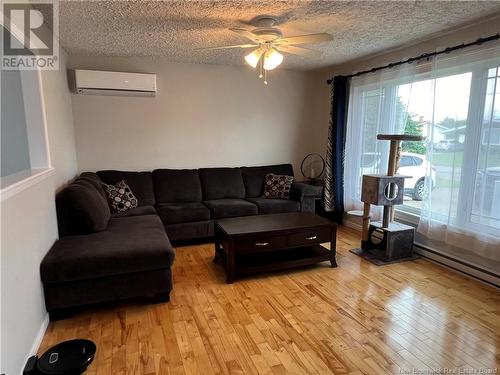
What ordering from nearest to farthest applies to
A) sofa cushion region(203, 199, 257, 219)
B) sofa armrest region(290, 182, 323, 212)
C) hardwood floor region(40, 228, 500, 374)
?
hardwood floor region(40, 228, 500, 374) → sofa cushion region(203, 199, 257, 219) → sofa armrest region(290, 182, 323, 212)

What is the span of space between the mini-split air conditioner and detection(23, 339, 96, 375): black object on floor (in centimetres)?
292

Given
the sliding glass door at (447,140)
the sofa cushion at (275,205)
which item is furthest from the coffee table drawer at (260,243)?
the sliding glass door at (447,140)

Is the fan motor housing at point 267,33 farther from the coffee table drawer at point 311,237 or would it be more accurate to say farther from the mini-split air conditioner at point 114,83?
the mini-split air conditioner at point 114,83

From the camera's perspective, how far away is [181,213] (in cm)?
373

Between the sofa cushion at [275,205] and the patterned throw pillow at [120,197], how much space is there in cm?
151

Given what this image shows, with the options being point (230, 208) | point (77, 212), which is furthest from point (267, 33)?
point (77, 212)

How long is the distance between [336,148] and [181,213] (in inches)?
89.7

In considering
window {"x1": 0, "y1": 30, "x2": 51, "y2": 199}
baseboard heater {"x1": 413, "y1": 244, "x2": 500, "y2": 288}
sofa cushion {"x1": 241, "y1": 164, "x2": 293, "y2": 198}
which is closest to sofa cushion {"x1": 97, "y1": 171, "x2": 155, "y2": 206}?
window {"x1": 0, "y1": 30, "x2": 51, "y2": 199}

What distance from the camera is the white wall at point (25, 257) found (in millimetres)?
1503

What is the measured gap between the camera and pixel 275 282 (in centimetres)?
284

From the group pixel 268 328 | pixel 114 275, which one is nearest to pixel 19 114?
pixel 114 275

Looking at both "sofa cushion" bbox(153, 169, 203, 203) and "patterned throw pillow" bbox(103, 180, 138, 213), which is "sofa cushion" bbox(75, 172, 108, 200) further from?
"sofa cushion" bbox(153, 169, 203, 203)

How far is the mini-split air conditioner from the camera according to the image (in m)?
3.69

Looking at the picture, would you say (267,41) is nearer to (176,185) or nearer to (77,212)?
(77,212)
